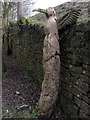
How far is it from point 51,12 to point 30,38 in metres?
2.64

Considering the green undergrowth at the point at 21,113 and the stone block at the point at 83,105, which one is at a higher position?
the stone block at the point at 83,105

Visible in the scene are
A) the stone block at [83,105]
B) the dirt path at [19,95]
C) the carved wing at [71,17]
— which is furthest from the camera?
the dirt path at [19,95]

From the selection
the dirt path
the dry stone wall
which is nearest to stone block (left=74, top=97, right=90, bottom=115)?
the dry stone wall

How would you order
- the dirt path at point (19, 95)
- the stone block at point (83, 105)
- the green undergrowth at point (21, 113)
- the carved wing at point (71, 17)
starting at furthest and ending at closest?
1. the dirt path at point (19, 95)
2. the green undergrowth at point (21, 113)
3. the carved wing at point (71, 17)
4. the stone block at point (83, 105)

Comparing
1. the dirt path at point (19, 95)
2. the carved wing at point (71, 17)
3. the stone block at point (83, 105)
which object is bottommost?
the dirt path at point (19, 95)

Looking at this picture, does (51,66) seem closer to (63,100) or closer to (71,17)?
(63,100)

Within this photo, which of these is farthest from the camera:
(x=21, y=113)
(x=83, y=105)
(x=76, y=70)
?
(x=21, y=113)

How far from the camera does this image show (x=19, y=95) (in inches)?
195

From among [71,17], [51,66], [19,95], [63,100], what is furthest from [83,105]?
[19,95]

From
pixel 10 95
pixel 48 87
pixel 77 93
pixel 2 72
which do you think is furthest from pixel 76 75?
pixel 2 72

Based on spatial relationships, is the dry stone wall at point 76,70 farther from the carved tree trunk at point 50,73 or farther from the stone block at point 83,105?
the carved tree trunk at point 50,73

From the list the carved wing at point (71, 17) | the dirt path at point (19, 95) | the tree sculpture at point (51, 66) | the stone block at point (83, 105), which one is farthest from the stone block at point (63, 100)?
the carved wing at point (71, 17)

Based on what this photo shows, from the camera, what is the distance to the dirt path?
3.96 m

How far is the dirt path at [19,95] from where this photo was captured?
3957mm
